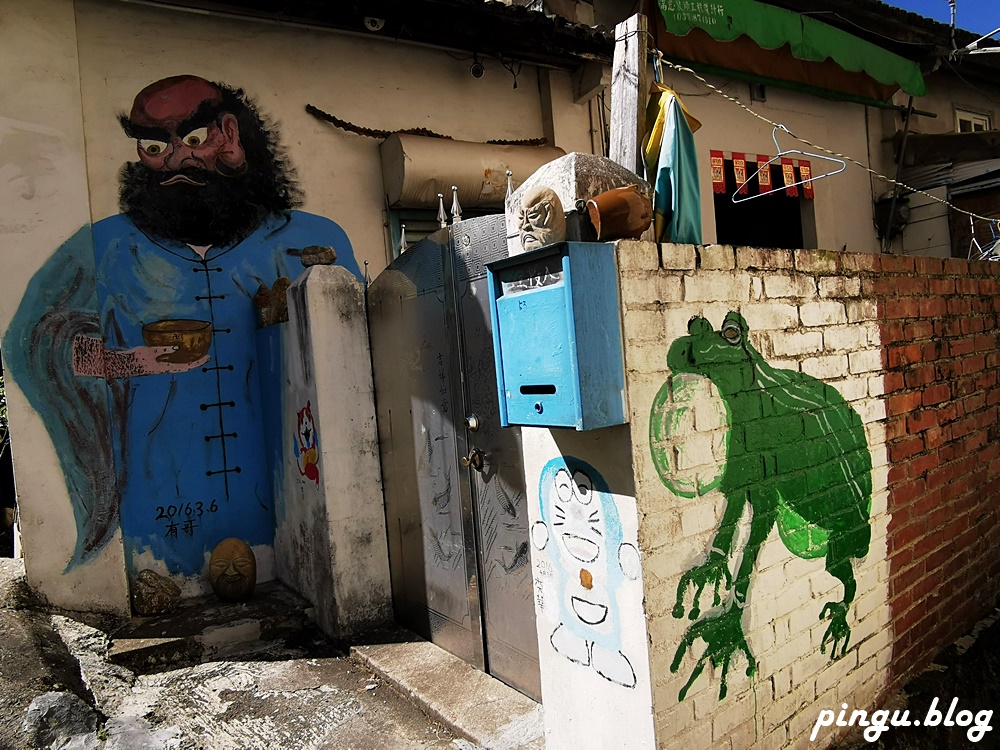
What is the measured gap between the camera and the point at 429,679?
3732 millimetres

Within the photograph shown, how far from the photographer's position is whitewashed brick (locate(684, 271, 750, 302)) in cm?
239

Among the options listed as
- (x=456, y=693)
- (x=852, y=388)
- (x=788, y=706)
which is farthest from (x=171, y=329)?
(x=788, y=706)

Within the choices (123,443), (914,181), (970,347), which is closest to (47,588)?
(123,443)

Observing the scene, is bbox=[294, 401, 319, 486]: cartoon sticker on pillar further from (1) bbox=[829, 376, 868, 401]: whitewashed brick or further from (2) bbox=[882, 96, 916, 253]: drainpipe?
(2) bbox=[882, 96, 916, 253]: drainpipe

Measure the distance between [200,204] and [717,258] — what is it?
4.28m

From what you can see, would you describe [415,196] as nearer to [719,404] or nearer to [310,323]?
[310,323]

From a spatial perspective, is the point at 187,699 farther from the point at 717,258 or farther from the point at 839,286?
the point at 839,286

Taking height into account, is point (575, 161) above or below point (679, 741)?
above

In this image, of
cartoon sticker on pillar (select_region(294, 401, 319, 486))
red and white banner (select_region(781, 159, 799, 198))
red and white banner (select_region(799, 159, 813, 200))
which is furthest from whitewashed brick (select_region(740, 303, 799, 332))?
red and white banner (select_region(799, 159, 813, 200))

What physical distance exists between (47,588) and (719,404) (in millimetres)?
4438

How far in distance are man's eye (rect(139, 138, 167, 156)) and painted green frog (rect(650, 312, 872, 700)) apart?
451cm

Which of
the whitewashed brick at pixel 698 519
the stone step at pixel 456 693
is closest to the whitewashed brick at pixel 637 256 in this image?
the whitewashed brick at pixel 698 519

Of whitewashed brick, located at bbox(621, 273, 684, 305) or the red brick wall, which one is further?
the red brick wall

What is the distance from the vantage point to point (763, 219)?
936cm
